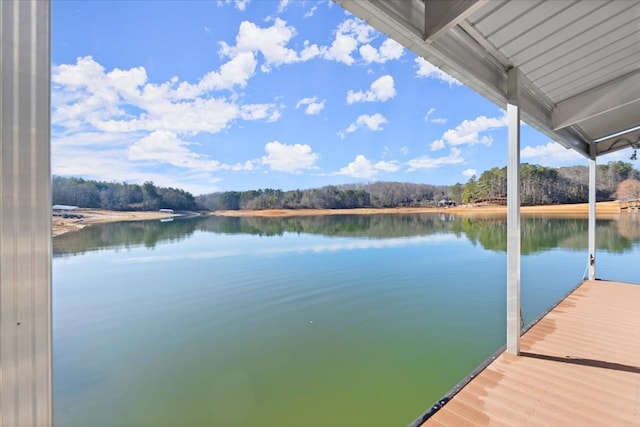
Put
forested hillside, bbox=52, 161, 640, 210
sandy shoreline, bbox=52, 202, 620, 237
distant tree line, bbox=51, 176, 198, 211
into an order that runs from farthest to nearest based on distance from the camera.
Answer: sandy shoreline, bbox=52, 202, 620, 237
forested hillside, bbox=52, 161, 640, 210
distant tree line, bbox=51, 176, 198, 211

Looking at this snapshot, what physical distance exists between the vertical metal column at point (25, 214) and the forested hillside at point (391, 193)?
15496 mm

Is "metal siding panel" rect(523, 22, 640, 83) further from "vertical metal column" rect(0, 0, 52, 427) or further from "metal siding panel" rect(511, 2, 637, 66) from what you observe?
"vertical metal column" rect(0, 0, 52, 427)

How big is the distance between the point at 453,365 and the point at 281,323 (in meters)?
2.36

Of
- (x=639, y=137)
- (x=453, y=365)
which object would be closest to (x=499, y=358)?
(x=453, y=365)

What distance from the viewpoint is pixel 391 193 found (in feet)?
133

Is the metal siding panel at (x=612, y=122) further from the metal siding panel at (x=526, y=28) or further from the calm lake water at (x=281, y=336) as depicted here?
the calm lake water at (x=281, y=336)

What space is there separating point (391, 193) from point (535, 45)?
3972 cm

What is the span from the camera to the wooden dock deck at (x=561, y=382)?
1.55m

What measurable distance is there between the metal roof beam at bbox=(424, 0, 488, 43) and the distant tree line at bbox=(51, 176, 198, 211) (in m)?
1.56

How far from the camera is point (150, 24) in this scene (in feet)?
21.5

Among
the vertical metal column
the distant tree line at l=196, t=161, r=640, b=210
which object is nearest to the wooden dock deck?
the vertical metal column

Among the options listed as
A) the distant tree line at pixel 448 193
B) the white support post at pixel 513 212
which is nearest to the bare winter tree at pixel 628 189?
the distant tree line at pixel 448 193

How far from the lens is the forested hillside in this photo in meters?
23.2

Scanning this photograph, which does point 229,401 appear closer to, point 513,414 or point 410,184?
point 513,414
